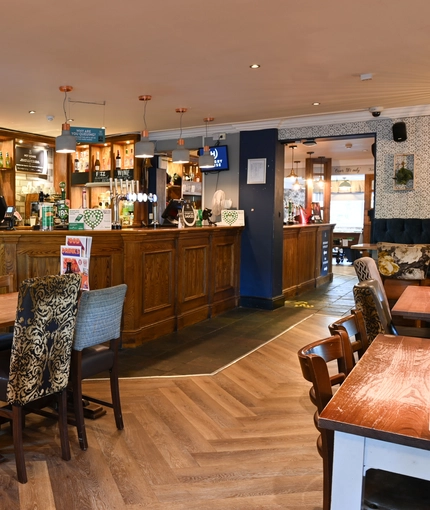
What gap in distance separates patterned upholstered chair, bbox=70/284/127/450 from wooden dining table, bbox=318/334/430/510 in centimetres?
171

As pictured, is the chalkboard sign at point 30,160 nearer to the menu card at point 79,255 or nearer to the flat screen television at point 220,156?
the flat screen television at point 220,156

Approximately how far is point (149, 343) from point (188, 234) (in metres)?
Answer: 1.43

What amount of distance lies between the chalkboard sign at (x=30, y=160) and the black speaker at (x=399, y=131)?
5894mm

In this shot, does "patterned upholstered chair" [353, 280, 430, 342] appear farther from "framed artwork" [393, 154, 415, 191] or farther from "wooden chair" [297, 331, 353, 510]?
"framed artwork" [393, 154, 415, 191]

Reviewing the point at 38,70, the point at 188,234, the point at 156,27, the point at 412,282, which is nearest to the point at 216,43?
the point at 156,27

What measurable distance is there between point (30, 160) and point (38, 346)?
22.2ft

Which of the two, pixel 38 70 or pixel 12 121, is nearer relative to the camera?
pixel 38 70

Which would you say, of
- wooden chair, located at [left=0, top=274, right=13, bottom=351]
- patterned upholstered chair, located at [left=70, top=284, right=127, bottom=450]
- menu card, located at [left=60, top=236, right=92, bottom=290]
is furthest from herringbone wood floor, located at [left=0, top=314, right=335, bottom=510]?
menu card, located at [left=60, top=236, right=92, bottom=290]

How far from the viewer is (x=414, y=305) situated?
331 centimetres

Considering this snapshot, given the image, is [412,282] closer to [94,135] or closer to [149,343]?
[149,343]

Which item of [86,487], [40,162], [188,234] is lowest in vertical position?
[86,487]

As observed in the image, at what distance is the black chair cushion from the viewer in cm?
298

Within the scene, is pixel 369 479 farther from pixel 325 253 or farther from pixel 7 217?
pixel 325 253

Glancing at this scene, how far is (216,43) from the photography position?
4.02m
